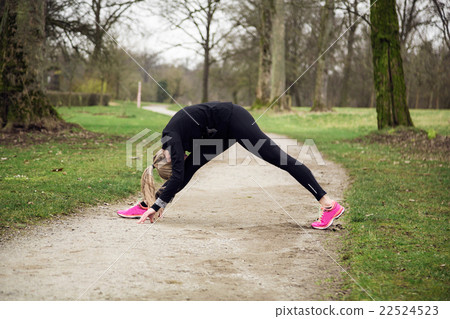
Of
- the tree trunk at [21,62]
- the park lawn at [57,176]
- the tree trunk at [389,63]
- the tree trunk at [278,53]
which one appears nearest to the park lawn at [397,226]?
the park lawn at [57,176]

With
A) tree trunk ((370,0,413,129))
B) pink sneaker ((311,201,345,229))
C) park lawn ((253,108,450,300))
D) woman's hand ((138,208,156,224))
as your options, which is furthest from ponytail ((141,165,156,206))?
tree trunk ((370,0,413,129))

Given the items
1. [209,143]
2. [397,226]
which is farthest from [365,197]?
[209,143]

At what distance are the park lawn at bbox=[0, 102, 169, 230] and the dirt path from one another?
37cm

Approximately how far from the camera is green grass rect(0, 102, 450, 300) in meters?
3.71

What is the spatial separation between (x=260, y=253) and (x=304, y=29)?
Answer: 42.3 meters

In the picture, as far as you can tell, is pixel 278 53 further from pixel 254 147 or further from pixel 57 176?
pixel 254 147

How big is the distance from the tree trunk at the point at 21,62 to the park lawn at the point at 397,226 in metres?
8.04

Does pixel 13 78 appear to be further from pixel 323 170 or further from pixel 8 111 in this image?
pixel 323 170

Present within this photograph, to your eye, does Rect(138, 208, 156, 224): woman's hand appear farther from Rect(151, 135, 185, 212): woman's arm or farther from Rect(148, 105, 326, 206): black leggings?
Rect(148, 105, 326, 206): black leggings

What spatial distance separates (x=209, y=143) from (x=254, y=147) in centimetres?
48

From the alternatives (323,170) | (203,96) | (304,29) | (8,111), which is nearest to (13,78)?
(8,111)

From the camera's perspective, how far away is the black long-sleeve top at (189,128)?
4.59 meters

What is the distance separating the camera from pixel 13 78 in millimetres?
12336

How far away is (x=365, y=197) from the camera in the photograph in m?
6.74
